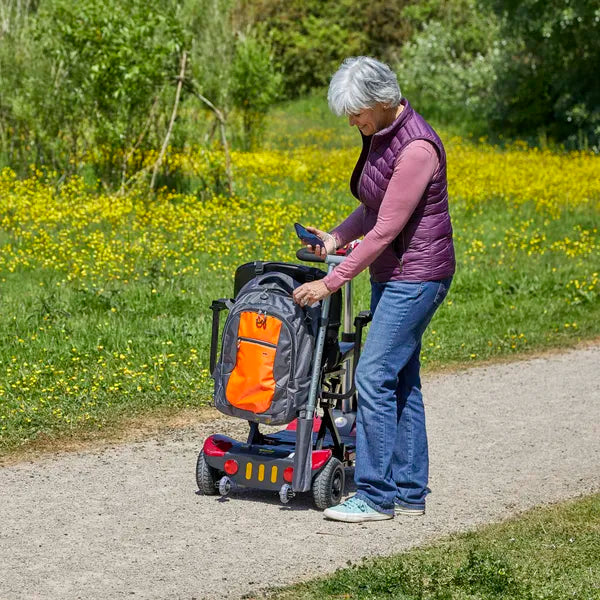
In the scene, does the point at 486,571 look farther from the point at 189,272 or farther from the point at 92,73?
the point at 92,73

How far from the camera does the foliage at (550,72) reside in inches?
724

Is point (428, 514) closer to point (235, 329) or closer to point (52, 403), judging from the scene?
point (235, 329)

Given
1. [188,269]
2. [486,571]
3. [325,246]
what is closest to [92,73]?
[188,269]

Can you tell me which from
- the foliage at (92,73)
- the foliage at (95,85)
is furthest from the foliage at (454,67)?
the foliage at (92,73)

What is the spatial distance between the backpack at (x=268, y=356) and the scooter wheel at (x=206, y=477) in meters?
0.39

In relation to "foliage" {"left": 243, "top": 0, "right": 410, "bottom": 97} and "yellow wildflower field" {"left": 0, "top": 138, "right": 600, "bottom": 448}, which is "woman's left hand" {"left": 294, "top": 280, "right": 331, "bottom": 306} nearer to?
"yellow wildflower field" {"left": 0, "top": 138, "right": 600, "bottom": 448}

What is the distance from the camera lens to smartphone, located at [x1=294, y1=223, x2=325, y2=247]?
16.4ft

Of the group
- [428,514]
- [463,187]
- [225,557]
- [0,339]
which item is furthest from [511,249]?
[225,557]

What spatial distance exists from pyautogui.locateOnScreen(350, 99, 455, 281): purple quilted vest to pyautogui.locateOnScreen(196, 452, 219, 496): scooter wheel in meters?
1.18

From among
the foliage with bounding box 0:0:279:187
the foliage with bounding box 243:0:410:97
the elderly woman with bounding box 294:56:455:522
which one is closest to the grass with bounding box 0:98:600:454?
the foliage with bounding box 0:0:279:187

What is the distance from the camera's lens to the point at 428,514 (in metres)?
5.25

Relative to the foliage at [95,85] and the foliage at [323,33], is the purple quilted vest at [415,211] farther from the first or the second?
the foliage at [323,33]

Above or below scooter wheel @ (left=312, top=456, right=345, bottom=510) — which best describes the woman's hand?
above

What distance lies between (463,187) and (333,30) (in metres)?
14.7
